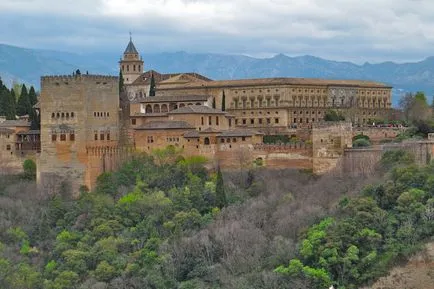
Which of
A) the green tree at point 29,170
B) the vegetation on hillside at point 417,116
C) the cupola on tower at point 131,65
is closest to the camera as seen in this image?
the green tree at point 29,170

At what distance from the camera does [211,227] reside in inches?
1876

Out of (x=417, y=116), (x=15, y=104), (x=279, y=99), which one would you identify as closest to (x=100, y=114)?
(x=15, y=104)

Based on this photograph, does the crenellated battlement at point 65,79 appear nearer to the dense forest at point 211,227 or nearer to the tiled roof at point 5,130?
the tiled roof at point 5,130

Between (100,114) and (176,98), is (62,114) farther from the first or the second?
(176,98)

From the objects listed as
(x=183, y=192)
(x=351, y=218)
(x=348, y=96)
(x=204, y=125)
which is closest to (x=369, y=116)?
(x=348, y=96)

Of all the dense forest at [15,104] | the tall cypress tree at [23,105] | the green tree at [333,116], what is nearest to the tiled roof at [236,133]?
the green tree at [333,116]

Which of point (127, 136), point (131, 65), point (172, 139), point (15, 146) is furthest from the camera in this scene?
point (131, 65)

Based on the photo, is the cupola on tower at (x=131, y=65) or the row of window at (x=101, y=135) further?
the cupola on tower at (x=131, y=65)

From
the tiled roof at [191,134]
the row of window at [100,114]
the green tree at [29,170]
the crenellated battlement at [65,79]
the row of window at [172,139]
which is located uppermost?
the crenellated battlement at [65,79]

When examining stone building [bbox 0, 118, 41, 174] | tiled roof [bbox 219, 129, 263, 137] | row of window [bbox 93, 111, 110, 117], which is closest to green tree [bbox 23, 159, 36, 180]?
stone building [bbox 0, 118, 41, 174]

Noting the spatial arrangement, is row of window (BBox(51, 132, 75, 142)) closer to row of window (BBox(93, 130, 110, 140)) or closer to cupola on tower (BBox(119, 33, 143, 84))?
row of window (BBox(93, 130, 110, 140))

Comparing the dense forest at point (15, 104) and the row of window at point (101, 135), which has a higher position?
the dense forest at point (15, 104)

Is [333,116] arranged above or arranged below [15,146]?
above

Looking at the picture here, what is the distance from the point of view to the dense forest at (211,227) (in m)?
41.8
